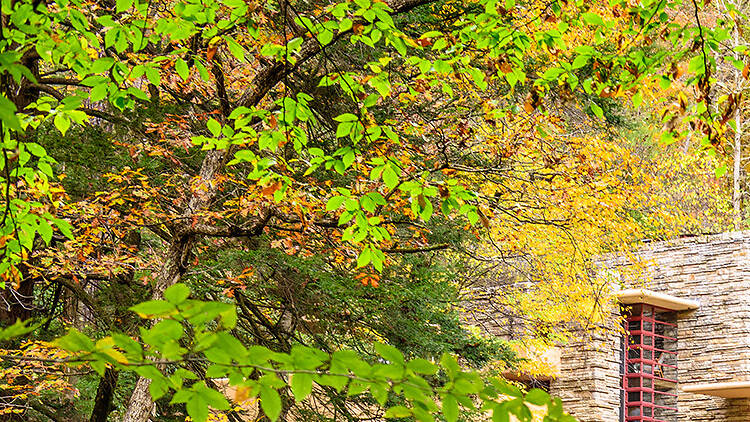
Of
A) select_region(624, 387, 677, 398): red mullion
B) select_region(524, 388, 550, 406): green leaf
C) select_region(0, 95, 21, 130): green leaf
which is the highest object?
select_region(624, 387, 677, 398): red mullion

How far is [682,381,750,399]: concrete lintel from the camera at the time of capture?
1360 cm

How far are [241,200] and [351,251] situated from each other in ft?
3.71

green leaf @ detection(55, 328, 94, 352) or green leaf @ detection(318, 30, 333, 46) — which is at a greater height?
green leaf @ detection(318, 30, 333, 46)

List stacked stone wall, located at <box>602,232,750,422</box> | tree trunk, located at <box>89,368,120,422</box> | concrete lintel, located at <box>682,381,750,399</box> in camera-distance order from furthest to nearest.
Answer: stacked stone wall, located at <box>602,232,750,422</box> → concrete lintel, located at <box>682,381,750,399</box> → tree trunk, located at <box>89,368,120,422</box>

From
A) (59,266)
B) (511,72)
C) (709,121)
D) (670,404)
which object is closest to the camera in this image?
(709,121)

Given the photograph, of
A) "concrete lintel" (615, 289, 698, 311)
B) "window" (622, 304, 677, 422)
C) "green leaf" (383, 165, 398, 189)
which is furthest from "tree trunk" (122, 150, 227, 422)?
"window" (622, 304, 677, 422)

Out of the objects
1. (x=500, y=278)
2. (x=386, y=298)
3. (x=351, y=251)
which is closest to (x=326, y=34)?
(x=351, y=251)

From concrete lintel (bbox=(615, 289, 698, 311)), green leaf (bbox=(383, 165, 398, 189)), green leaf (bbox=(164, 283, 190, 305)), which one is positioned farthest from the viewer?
concrete lintel (bbox=(615, 289, 698, 311))

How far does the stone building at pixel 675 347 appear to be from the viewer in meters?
14.9

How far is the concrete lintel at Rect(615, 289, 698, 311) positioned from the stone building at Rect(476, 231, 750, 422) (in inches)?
0.7

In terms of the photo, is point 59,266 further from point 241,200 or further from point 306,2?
point 306,2

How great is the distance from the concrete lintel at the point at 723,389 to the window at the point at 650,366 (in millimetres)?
977

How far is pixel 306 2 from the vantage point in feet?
23.5

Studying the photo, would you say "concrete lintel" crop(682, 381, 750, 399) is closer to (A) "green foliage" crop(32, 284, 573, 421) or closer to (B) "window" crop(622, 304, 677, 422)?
(B) "window" crop(622, 304, 677, 422)
